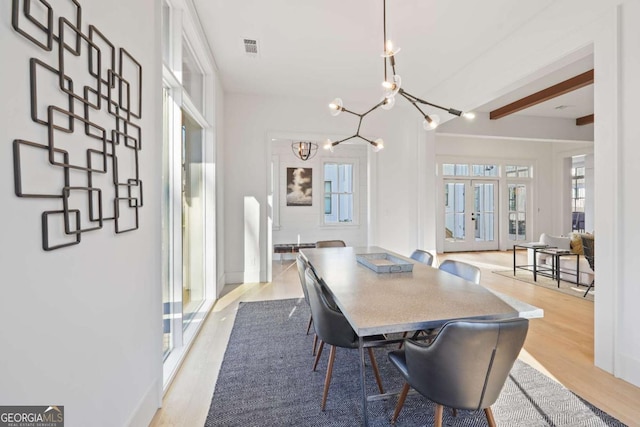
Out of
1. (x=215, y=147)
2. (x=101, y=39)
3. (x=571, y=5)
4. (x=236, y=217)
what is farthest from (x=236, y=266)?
(x=571, y=5)

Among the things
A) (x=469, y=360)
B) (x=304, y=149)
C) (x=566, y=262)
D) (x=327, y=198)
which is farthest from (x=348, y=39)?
(x=566, y=262)

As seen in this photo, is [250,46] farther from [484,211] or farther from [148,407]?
[484,211]

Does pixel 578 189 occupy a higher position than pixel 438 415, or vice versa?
pixel 578 189

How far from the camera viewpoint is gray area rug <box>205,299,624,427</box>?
5.44 ft

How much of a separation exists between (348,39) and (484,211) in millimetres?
6706

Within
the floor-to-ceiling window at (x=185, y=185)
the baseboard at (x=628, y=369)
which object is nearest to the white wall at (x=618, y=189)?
the baseboard at (x=628, y=369)

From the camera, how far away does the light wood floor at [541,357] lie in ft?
5.85

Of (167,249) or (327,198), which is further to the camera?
(327,198)

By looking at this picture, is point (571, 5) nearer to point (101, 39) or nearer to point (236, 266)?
point (101, 39)

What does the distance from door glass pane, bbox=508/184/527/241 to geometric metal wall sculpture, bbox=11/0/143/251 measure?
9.11 metres

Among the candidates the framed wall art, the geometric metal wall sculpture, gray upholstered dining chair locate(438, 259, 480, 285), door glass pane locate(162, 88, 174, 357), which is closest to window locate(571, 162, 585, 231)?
the framed wall art

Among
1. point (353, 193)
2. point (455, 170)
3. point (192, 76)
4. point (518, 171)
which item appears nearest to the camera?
point (192, 76)

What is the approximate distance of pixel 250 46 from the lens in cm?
329

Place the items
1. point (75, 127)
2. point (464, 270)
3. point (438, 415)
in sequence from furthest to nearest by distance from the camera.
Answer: point (464, 270) → point (438, 415) → point (75, 127)
